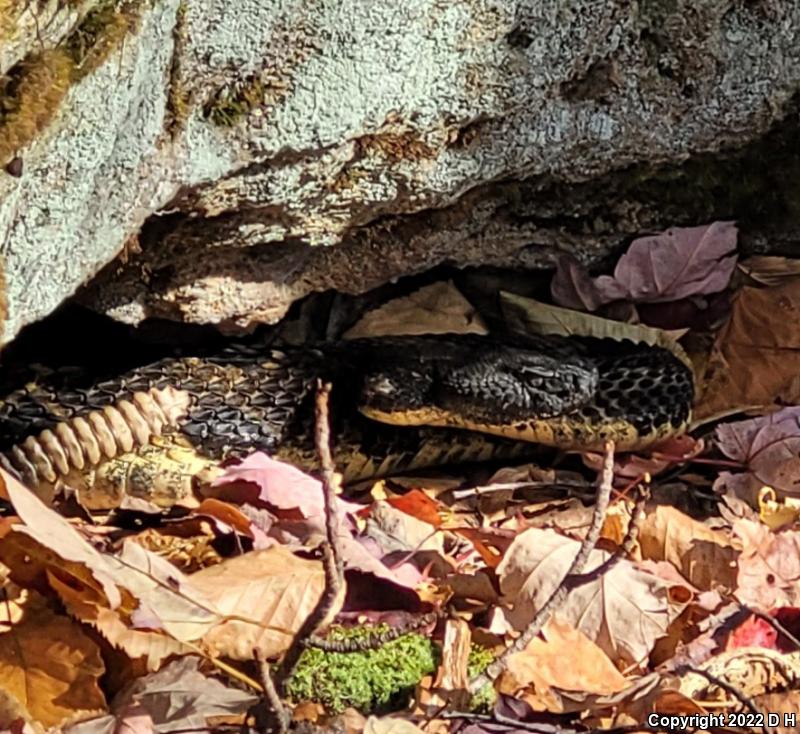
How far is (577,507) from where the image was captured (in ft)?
12.9

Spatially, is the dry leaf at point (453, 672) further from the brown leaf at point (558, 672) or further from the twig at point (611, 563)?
the twig at point (611, 563)

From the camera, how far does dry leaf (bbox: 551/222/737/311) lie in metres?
4.61

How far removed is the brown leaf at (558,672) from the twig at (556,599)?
0.08 metres

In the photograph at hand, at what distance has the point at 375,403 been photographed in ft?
13.9

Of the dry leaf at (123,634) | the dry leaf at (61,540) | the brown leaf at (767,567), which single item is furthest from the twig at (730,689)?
the dry leaf at (61,540)

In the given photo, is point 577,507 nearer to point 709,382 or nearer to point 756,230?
point 709,382

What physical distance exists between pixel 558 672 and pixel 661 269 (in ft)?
6.66

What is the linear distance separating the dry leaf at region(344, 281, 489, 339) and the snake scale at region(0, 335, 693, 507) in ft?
0.64

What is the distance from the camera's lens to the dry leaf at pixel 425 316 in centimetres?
467

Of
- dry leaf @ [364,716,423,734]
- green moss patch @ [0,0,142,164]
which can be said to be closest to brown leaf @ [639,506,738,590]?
dry leaf @ [364,716,423,734]

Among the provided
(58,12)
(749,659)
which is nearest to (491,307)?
(749,659)

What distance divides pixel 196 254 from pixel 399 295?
101cm

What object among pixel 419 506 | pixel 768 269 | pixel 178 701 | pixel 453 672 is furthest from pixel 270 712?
pixel 768 269

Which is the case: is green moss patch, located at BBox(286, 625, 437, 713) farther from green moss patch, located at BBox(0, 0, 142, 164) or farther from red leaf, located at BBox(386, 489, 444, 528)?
green moss patch, located at BBox(0, 0, 142, 164)
